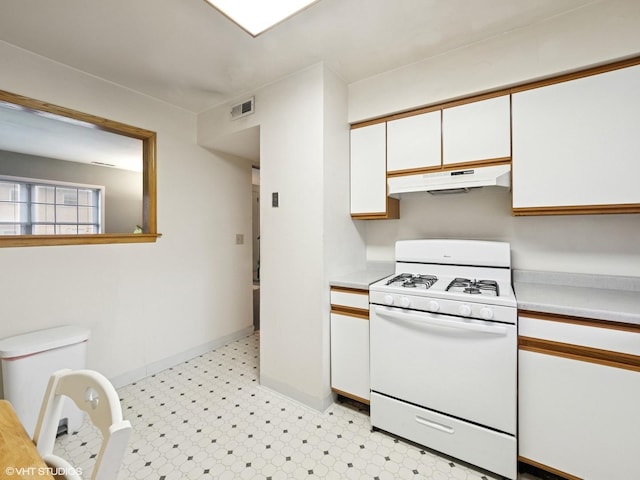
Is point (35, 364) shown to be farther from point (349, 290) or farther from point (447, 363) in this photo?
point (447, 363)

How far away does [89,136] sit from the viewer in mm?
3301

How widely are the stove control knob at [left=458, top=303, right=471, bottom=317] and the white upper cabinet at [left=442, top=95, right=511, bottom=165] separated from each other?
930mm

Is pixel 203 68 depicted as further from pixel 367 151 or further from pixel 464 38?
pixel 464 38

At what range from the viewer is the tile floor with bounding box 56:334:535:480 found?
4.91 feet

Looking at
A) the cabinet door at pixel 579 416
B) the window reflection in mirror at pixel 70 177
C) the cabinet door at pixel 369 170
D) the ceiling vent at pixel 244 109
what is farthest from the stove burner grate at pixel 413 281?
the window reflection in mirror at pixel 70 177

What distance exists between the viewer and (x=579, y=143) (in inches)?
61.1

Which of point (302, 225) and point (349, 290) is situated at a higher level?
point (302, 225)

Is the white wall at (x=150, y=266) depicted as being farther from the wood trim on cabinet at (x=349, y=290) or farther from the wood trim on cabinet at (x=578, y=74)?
the wood trim on cabinet at (x=578, y=74)

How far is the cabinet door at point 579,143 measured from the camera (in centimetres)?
146

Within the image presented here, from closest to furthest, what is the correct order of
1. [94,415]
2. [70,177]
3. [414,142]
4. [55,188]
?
[94,415]
[414,142]
[55,188]
[70,177]

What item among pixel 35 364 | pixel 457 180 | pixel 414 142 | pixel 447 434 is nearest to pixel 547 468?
pixel 447 434

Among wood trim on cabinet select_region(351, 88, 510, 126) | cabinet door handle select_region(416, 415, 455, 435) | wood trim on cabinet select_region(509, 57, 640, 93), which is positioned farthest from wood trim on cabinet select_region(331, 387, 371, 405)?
wood trim on cabinet select_region(509, 57, 640, 93)

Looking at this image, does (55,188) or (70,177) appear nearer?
(55,188)

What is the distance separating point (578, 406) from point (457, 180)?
49.4 inches
